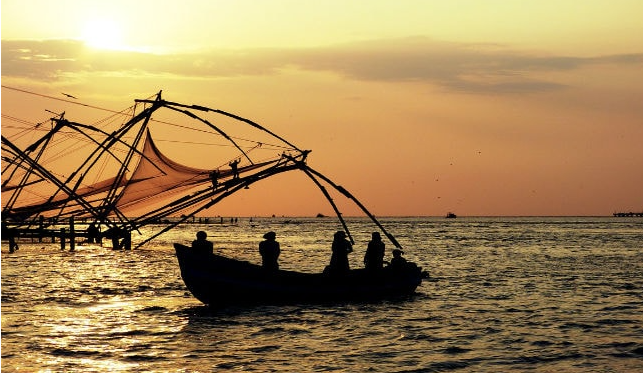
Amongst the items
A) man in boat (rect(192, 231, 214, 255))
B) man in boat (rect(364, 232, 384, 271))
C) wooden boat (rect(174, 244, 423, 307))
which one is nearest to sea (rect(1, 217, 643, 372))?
wooden boat (rect(174, 244, 423, 307))

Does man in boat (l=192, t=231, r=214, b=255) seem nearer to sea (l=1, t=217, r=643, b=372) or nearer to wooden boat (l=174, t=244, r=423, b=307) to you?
wooden boat (l=174, t=244, r=423, b=307)

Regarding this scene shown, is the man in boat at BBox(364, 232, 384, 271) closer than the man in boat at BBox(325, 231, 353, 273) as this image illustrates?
No

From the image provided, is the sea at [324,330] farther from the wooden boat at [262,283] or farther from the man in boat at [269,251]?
the man in boat at [269,251]

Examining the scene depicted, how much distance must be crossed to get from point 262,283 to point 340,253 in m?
2.35

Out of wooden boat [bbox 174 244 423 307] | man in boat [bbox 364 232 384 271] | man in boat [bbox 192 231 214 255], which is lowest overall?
wooden boat [bbox 174 244 423 307]

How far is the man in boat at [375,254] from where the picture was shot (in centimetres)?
2556

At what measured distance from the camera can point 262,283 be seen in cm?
2403

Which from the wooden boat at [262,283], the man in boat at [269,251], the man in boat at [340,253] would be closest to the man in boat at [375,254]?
the wooden boat at [262,283]

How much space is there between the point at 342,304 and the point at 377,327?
3866 millimetres

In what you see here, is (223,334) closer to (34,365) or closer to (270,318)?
(270,318)

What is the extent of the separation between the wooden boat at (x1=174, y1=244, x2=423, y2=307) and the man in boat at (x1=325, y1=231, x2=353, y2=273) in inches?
8.0

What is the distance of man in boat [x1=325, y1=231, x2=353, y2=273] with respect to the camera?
24469mm

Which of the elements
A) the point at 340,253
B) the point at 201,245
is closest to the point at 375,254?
the point at 340,253

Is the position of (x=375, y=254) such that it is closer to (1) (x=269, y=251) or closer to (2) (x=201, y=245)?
(1) (x=269, y=251)
